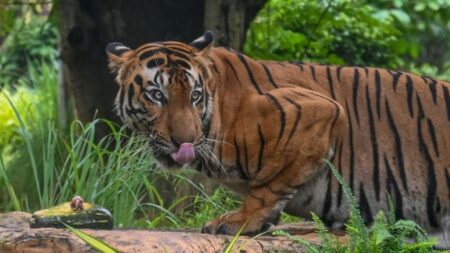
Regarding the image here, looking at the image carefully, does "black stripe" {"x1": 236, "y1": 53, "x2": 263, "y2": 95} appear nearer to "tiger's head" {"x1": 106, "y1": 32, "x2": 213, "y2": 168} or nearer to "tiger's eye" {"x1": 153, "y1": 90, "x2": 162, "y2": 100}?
"tiger's head" {"x1": 106, "y1": 32, "x2": 213, "y2": 168}

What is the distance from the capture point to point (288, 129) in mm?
5883

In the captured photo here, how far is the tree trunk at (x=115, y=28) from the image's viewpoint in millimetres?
8609

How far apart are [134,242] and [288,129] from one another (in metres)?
1.20

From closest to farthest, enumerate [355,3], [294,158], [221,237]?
[221,237] < [294,158] < [355,3]

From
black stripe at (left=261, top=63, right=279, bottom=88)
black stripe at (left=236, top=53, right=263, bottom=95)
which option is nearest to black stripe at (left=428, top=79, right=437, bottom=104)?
black stripe at (left=261, top=63, right=279, bottom=88)

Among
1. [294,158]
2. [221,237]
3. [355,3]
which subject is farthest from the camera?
[355,3]

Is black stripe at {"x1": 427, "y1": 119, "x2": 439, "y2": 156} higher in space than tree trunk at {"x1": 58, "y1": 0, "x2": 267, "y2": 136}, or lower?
lower

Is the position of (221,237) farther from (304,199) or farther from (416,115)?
(416,115)

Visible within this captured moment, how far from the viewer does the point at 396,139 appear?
6242mm

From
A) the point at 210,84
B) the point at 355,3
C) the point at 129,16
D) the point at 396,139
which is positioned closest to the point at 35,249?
the point at 210,84

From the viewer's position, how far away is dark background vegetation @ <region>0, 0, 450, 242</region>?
7.25 m

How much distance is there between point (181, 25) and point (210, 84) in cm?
337

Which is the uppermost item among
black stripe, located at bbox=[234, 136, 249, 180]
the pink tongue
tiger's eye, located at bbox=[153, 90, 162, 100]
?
tiger's eye, located at bbox=[153, 90, 162, 100]

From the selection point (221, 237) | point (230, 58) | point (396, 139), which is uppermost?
point (230, 58)
